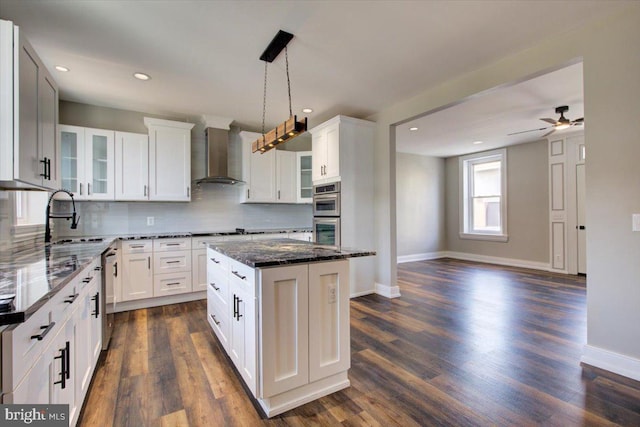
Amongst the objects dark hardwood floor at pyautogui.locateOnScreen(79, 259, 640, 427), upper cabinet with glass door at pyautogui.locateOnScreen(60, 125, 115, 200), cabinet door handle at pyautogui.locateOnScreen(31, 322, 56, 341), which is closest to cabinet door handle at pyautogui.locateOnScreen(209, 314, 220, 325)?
dark hardwood floor at pyautogui.locateOnScreen(79, 259, 640, 427)

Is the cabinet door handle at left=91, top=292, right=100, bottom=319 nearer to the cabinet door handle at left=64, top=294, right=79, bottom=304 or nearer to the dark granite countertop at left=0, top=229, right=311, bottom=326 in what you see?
the dark granite countertop at left=0, top=229, right=311, bottom=326

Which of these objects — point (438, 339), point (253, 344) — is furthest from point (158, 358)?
point (438, 339)

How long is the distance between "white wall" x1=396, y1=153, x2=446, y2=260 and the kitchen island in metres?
5.35

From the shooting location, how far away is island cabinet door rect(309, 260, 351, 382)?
1912 millimetres

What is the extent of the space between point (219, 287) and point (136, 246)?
70.6 inches

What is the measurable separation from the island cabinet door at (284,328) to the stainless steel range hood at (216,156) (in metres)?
2.96

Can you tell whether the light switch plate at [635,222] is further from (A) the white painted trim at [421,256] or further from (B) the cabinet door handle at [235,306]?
(A) the white painted trim at [421,256]

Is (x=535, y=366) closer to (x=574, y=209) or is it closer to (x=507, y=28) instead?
(x=507, y=28)

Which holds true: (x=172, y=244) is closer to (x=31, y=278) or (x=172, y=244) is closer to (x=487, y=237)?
Result: (x=31, y=278)

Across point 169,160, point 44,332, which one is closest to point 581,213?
point 169,160

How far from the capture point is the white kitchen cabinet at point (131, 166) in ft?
12.7

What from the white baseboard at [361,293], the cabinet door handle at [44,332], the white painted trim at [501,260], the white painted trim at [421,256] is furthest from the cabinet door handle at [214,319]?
the white painted trim at [501,260]

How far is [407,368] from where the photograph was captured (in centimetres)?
228

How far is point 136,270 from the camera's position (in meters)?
3.70
